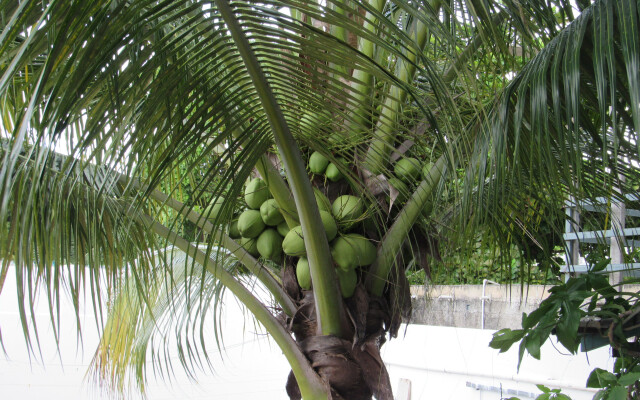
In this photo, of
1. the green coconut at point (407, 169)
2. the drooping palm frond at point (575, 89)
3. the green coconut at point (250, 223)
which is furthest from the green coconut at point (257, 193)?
the drooping palm frond at point (575, 89)

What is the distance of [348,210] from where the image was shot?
1655mm

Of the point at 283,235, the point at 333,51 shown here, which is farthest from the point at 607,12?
the point at 283,235

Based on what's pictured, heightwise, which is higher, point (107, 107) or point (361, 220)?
point (107, 107)

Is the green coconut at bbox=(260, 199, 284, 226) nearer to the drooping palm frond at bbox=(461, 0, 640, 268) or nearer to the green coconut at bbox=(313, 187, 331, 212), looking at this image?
the green coconut at bbox=(313, 187, 331, 212)

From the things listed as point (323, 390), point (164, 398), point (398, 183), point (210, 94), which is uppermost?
point (210, 94)

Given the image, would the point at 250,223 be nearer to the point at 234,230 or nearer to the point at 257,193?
the point at 257,193

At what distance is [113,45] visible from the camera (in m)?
0.86

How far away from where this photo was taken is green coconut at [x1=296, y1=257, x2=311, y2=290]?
1688 mm

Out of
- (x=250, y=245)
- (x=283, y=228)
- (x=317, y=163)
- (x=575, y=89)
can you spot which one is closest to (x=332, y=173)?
(x=317, y=163)

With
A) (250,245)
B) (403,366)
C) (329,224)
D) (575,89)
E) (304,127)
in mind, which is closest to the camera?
(575,89)

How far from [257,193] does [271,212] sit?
0.30 feet

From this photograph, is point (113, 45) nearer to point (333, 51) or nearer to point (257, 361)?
point (333, 51)

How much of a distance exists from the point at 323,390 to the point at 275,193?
54cm

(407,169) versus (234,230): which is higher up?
(407,169)
